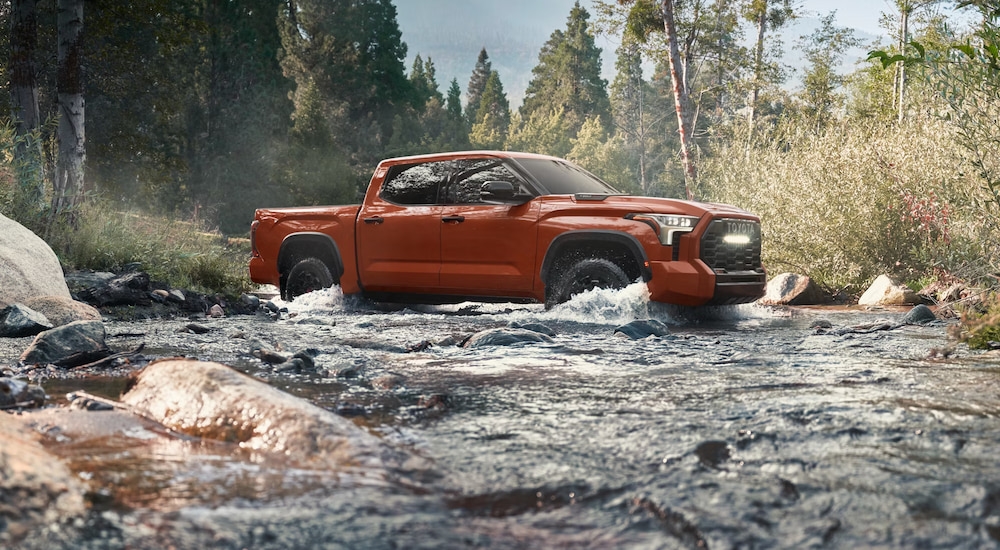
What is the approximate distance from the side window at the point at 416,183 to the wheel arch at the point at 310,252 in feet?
3.11

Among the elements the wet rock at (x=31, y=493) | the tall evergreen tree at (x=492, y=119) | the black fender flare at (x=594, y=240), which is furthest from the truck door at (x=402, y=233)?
the tall evergreen tree at (x=492, y=119)

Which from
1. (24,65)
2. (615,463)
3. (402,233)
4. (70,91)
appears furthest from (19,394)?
(24,65)

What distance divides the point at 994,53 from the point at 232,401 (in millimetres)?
5618

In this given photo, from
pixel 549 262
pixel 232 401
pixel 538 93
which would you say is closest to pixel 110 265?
pixel 549 262

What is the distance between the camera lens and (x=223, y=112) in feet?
131

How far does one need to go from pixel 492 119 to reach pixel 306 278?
6701 centimetres

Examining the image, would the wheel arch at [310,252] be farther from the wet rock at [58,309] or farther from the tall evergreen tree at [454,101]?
the tall evergreen tree at [454,101]

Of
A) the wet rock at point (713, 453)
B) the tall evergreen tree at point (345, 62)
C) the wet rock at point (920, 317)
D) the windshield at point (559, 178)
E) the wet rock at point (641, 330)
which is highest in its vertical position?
the tall evergreen tree at point (345, 62)

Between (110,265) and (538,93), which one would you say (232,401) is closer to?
(110,265)

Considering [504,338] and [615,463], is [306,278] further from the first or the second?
[615,463]

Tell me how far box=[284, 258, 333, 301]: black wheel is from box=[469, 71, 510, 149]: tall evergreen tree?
54.6 metres

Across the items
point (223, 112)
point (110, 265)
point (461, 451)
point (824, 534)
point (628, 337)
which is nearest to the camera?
point (824, 534)

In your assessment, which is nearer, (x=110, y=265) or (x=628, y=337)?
(x=628, y=337)

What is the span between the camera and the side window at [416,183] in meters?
10.1
